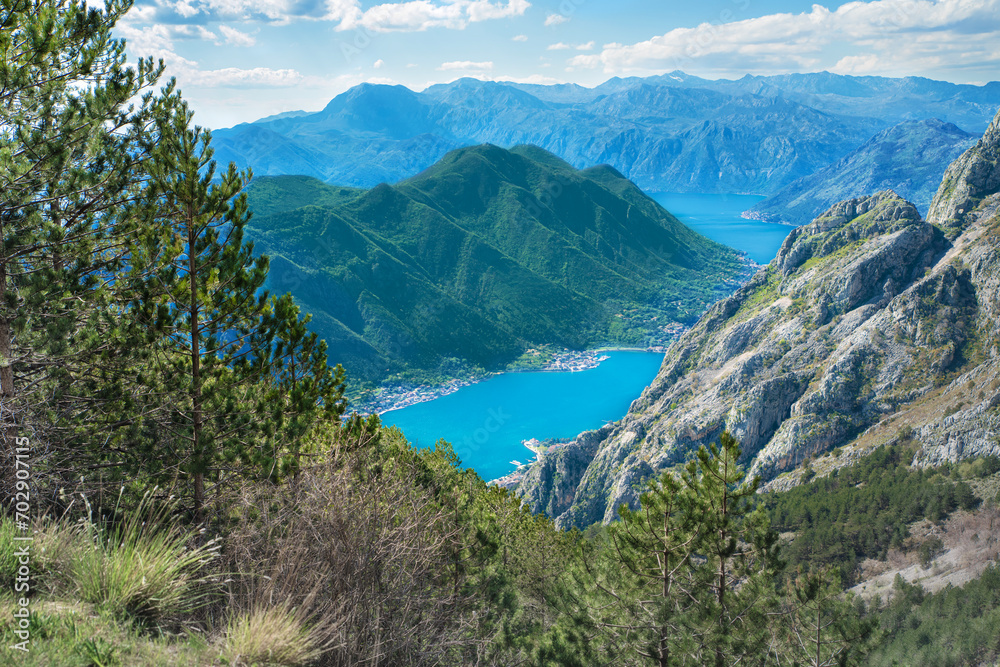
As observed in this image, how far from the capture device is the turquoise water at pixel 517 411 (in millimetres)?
132000

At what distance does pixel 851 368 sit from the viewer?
84.6 metres

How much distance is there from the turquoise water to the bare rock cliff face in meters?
27.6

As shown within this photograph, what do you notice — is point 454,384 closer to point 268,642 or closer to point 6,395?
point 6,395

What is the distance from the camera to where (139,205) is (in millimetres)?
8875

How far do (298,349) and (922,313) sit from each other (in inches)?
3796

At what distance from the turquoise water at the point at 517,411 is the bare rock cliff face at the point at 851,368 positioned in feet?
90.6

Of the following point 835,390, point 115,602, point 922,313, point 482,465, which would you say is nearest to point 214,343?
point 115,602

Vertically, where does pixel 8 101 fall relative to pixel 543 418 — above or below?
above

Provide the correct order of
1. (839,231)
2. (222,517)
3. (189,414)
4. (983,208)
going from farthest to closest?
(839,231), (983,208), (189,414), (222,517)

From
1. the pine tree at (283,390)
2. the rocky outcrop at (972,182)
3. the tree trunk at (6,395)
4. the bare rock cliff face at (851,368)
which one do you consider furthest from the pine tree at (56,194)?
the rocky outcrop at (972,182)

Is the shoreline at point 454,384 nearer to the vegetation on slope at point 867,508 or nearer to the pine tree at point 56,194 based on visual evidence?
the vegetation on slope at point 867,508

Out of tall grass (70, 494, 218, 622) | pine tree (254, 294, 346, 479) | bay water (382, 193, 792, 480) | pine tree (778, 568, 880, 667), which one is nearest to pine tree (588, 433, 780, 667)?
pine tree (778, 568, 880, 667)

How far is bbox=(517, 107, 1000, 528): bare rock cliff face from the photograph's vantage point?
2997 inches

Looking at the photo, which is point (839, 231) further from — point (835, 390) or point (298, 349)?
point (298, 349)
